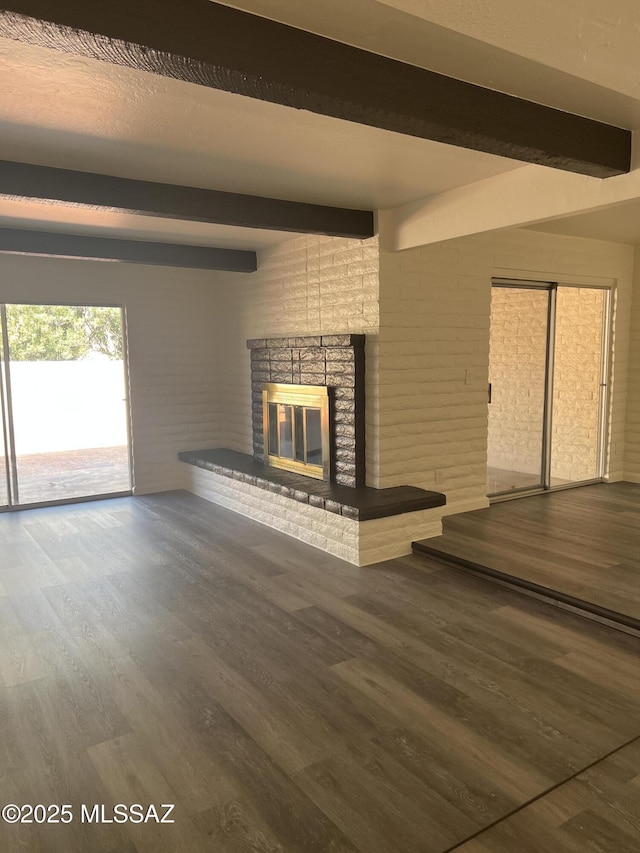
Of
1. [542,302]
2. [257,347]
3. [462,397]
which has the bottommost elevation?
[462,397]

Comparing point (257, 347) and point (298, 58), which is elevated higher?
point (298, 58)

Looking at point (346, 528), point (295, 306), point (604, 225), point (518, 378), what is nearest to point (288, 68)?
point (346, 528)

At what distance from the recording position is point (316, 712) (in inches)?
95.6

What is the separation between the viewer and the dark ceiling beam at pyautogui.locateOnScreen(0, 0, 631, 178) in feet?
5.13

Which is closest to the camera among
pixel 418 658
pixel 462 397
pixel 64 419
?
pixel 418 658

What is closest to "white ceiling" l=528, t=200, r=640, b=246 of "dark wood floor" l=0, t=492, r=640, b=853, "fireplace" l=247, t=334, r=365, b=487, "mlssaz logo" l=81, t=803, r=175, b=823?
"fireplace" l=247, t=334, r=365, b=487

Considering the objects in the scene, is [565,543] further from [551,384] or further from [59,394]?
[59,394]

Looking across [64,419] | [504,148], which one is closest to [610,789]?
[504,148]

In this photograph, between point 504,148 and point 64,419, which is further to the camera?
point 64,419

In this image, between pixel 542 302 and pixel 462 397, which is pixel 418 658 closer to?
pixel 462 397

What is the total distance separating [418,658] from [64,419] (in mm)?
4629

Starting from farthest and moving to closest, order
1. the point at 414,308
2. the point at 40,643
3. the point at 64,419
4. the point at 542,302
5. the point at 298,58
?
the point at 64,419
the point at 542,302
the point at 414,308
the point at 40,643
the point at 298,58

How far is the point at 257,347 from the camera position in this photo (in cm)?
571

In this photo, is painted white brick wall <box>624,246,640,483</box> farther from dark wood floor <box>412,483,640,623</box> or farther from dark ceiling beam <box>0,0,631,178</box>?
dark ceiling beam <box>0,0,631,178</box>
